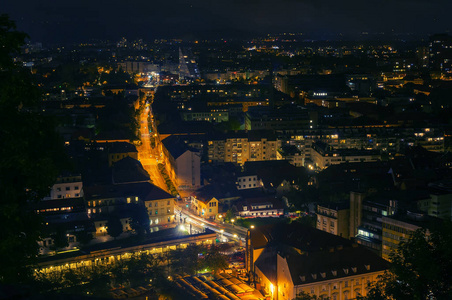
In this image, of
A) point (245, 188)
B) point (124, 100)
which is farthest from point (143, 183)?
point (124, 100)

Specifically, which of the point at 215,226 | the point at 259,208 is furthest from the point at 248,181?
the point at 215,226

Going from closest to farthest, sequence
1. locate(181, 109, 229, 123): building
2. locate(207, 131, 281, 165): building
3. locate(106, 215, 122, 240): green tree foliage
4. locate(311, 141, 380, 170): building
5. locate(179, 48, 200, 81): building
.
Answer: locate(106, 215, 122, 240): green tree foliage → locate(311, 141, 380, 170): building → locate(207, 131, 281, 165): building → locate(181, 109, 229, 123): building → locate(179, 48, 200, 81): building

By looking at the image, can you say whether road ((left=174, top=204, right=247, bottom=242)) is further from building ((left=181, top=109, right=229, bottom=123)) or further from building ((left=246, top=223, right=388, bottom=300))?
building ((left=181, top=109, right=229, bottom=123))

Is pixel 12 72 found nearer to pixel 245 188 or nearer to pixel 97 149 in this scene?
pixel 245 188

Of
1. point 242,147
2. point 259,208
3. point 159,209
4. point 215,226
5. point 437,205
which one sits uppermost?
point 437,205

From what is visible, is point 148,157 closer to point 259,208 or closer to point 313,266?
point 259,208

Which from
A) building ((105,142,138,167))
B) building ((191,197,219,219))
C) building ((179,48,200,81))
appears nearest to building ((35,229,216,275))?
building ((191,197,219,219))
